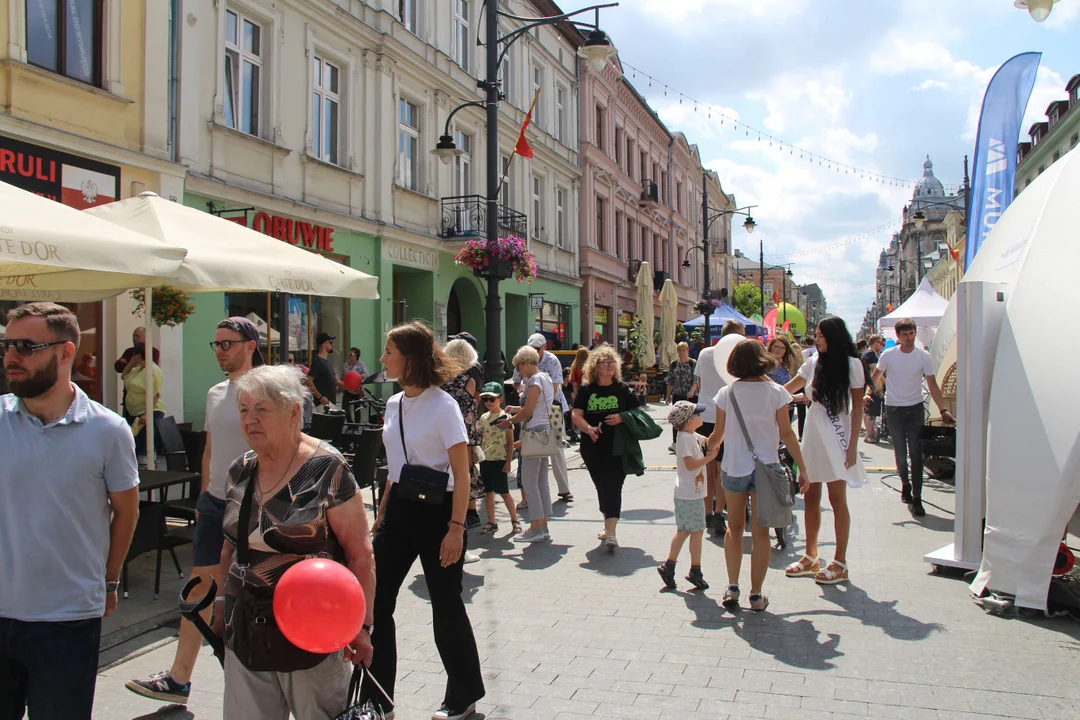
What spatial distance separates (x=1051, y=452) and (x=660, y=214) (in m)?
35.5

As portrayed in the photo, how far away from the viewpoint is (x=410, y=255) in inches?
667

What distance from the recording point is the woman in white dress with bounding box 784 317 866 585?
568 cm

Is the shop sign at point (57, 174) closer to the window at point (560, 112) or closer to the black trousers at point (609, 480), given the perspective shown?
the black trousers at point (609, 480)

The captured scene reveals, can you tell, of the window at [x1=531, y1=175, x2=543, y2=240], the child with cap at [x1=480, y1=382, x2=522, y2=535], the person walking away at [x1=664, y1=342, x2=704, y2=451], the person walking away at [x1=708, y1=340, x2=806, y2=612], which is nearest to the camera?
the person walking away at [x1=708, y1=340, x2=806, y2=612]

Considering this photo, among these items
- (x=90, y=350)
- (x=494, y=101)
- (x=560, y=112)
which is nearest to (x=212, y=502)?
(x=90, y=350)

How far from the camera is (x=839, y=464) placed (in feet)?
18.6

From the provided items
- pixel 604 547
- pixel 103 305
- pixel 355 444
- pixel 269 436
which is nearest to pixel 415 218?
pixel 103 305

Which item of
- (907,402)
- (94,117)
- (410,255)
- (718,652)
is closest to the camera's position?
(718,652)

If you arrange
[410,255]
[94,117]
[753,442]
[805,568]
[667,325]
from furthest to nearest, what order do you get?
1. [667,325]
2. [410,255]
3. [94,117]
4. [805,568]
5. [753,442]

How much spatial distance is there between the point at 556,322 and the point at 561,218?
365 cm

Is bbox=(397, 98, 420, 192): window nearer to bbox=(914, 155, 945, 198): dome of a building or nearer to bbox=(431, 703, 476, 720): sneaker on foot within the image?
bbox=(431, 703, 476, 720): sneaker on foot

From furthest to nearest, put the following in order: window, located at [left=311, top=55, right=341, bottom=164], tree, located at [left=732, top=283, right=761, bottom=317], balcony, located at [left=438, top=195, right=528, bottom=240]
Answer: tree, located at [left=732, top=283, right=761, bottom=317]
balcony, located at [left=438, top=195, right=528, bottom=240]
window, located at [left=311, top=55, right=341, bottom=164]

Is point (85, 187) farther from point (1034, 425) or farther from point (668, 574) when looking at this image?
point (1034, 425)

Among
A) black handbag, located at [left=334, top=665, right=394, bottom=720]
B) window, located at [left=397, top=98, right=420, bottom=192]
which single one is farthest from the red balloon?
window, located at [left=397, top=98, right=420, bottom=192]
